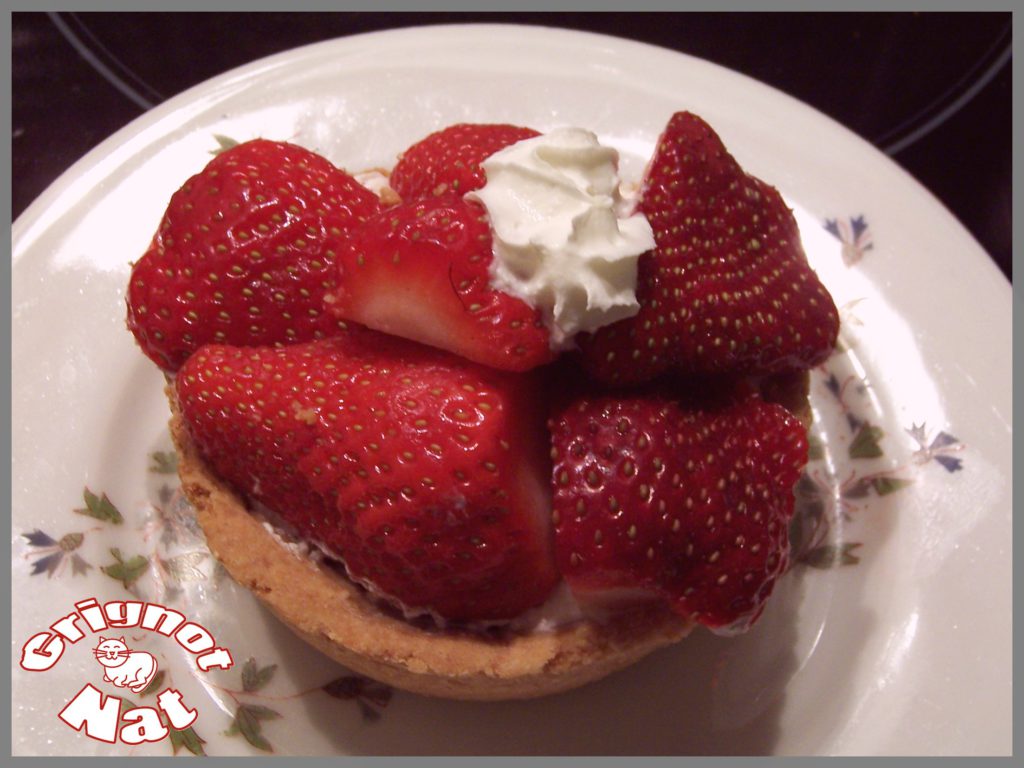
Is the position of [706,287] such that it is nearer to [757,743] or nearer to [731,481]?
[731,481]

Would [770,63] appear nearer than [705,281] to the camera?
No

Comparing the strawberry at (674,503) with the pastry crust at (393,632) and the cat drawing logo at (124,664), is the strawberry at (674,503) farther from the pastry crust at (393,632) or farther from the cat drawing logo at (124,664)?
the cat drawing logo at (124,664)

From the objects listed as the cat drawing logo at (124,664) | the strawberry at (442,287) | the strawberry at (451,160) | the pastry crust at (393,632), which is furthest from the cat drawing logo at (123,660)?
the strawberry at (451,160)

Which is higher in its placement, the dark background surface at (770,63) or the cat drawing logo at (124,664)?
the dark background surface at (770,63)

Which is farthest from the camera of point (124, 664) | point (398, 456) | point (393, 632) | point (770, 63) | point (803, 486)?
point (770, 63)

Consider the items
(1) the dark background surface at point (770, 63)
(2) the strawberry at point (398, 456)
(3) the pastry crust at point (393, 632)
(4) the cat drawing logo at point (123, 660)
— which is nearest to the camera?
(2) the strawberry at point (398, 456)

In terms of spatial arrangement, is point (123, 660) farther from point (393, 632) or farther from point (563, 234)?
point (563, 234)

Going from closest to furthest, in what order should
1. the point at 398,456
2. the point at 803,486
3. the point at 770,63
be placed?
the point at 398,456
the point at 803,486
the point at 770,63

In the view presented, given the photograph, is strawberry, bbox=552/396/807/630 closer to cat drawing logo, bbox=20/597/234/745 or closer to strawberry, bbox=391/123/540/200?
strawberry, bbox=391/123/540/200

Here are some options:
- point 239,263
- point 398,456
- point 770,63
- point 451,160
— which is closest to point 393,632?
point 398,456
